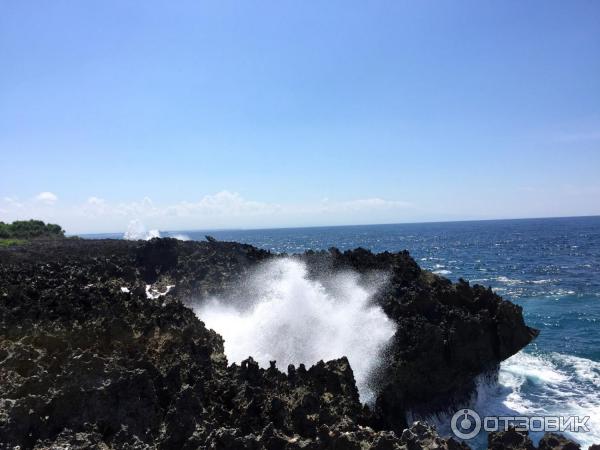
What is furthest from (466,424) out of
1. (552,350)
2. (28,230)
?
(28,230)

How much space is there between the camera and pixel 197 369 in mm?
13641

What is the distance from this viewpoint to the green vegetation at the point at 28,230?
63594 millimetres

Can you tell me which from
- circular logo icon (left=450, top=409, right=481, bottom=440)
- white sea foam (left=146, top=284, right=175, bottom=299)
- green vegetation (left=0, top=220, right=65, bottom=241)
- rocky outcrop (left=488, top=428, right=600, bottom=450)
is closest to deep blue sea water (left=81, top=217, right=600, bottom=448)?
circular logo icon (left=450, top=409, right=481, bottom=440)

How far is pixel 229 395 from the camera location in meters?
13.1

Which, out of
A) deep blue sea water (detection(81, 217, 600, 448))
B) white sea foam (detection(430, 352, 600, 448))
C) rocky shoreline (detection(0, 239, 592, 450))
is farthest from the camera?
deep blue sea water (detection(81, 217, 600, 448))

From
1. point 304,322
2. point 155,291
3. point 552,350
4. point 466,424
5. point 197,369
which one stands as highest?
point 155,291

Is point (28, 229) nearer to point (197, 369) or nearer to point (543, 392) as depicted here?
point (197, 369)

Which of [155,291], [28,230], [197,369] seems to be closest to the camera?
[197,369]

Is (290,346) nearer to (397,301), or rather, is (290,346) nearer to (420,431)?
(397,301)

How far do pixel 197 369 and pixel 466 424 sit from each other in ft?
40.8

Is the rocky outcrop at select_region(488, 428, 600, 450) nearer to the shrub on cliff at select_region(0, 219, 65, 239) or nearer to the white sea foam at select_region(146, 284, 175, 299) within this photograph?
the white sea foam at select_region(146, 284, 175, 299)

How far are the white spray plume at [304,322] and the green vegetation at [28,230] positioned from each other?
147 ft

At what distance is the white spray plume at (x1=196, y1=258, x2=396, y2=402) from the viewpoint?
2155cm

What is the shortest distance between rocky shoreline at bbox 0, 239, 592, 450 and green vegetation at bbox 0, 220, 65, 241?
128 ft
